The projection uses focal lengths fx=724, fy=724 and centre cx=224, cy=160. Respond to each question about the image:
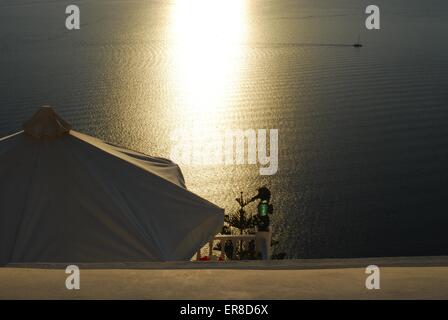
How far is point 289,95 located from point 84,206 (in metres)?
61.0

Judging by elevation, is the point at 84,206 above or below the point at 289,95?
below

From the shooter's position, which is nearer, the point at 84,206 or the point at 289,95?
the point at 84,206

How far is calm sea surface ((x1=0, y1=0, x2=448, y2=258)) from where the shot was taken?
155 ft

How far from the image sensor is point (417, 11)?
10400cm

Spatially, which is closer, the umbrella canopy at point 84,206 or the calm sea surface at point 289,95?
the umbrella canopy at point 84,206

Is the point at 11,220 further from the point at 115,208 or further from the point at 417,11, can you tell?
the point at 417,11

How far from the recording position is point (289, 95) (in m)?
69.4

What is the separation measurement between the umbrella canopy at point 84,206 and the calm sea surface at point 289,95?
103 ft

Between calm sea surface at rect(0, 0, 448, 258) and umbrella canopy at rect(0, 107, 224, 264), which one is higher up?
calm sea surface at rect(0, 0, 448, 258)

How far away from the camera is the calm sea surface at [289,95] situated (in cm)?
4722

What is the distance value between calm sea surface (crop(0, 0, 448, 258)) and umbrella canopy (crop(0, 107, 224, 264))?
103 feet

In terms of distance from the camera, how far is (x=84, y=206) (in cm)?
924

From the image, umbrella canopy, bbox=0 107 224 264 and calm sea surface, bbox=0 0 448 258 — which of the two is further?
calm sea surface, bbox=0 0 448 258
